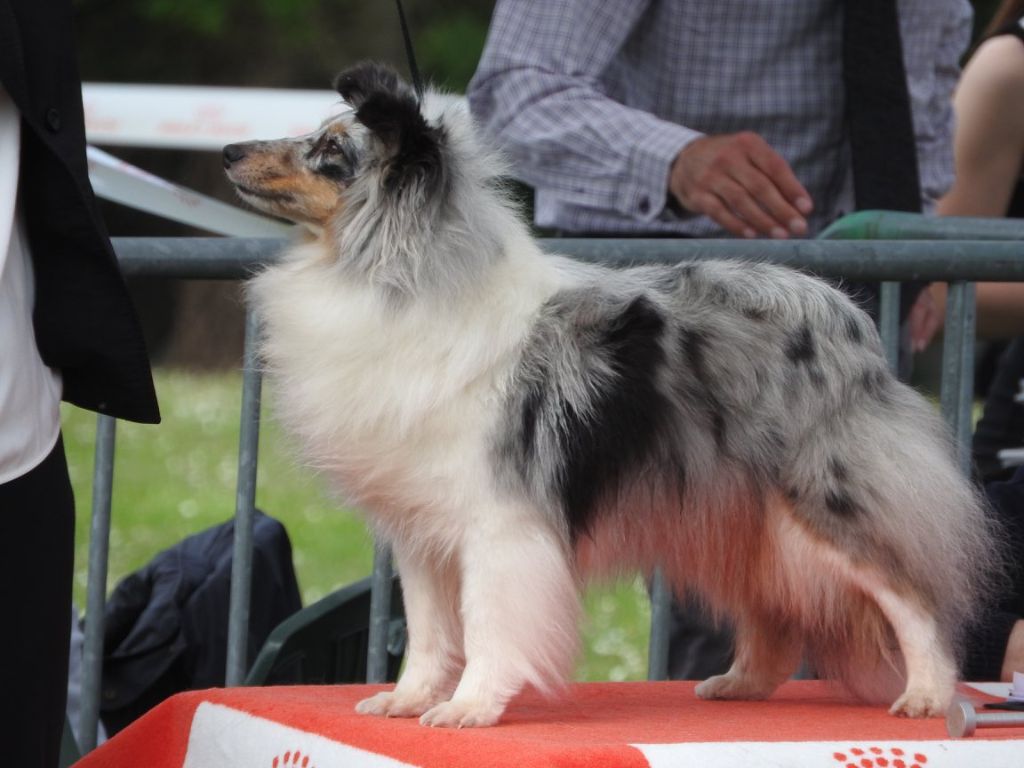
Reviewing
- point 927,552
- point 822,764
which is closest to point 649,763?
point 822,764

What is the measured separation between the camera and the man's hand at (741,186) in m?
3.29

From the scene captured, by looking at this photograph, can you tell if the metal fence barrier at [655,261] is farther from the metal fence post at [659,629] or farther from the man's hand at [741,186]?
the man's hand at [741,186]

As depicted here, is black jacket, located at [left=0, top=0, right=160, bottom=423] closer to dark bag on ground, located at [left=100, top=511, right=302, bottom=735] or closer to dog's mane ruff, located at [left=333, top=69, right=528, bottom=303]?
dog's mane ruff, located at [left=333, top=69, right=528, bottom=303]

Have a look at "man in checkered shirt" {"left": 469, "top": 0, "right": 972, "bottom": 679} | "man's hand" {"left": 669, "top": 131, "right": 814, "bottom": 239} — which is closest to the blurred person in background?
"man in checkered shirt" {"left": 469, "top": 0, "right": 972, "bottom": 679}

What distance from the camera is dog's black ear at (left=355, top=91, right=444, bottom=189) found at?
7.99 feet

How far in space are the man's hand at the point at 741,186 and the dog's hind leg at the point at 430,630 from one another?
122 cm

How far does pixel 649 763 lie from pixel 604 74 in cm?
206

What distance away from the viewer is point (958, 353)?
323cm

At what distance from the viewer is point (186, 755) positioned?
258cm

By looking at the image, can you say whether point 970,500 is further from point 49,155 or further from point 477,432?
point 49,155

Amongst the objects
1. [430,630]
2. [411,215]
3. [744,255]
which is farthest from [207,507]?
[411,215]

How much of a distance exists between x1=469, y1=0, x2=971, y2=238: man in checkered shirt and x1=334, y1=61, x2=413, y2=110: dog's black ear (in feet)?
2.94

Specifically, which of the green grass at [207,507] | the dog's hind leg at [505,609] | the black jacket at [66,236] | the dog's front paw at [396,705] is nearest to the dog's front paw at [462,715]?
the dog's hind leg at [505,609]

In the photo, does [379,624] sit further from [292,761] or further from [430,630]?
[292,761]
